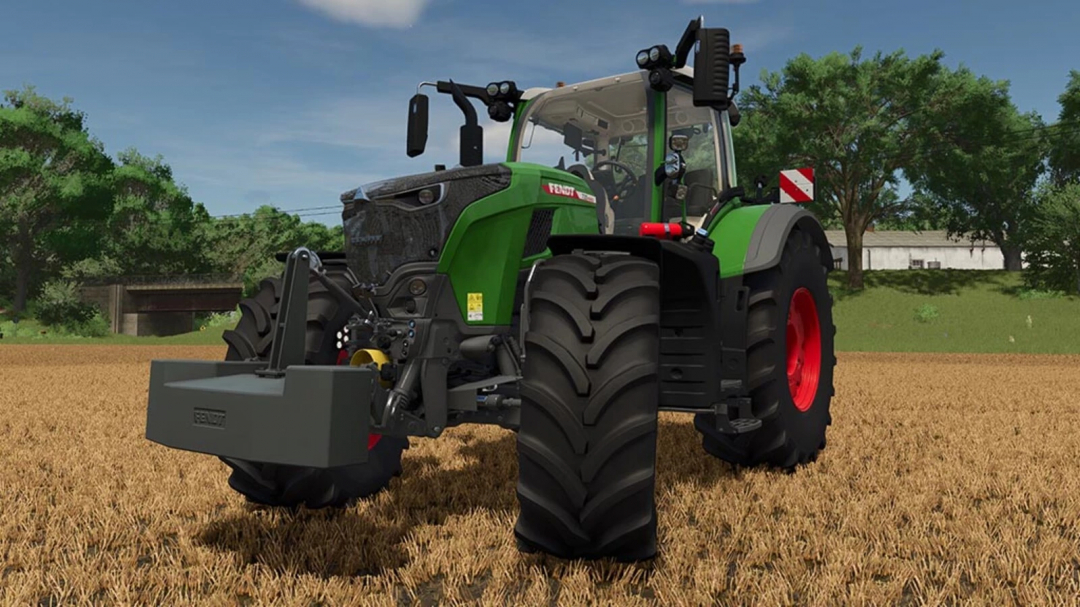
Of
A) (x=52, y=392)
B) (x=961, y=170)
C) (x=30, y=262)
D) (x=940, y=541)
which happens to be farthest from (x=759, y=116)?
(x=30, y=262)

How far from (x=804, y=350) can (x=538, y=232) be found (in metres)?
2.74

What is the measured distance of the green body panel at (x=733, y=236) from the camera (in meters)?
4.93

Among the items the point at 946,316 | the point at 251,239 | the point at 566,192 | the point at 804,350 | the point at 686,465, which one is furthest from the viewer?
the point at 251,239

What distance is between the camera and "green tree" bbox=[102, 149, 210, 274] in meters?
51.8

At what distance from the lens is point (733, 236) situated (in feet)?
16.8

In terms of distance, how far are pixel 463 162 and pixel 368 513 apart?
2364 millimetres

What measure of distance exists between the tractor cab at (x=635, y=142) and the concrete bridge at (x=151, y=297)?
140 feet

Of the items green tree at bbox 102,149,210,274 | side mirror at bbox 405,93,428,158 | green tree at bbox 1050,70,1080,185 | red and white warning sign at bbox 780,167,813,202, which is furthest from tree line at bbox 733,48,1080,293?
green tree at bbox 102,149,210,274

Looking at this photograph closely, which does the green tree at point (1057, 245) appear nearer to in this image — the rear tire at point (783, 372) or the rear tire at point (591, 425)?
the rear tire at point (783, 372)

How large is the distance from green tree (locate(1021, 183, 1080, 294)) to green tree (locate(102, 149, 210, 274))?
47.7m

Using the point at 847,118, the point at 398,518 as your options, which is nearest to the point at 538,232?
the point at 398,518

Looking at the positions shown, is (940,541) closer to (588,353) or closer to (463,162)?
(588,353)

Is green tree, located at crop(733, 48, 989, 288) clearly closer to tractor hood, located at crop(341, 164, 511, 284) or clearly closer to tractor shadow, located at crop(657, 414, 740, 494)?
tractor shadow, located at crop(657, 414, 740, 494)

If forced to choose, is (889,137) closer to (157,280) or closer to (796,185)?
(796,185)
